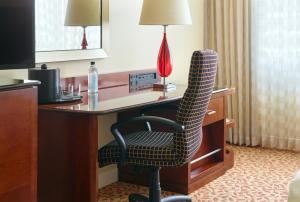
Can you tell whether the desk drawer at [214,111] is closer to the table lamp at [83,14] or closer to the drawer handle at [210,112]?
the drawer handle at [210,112]

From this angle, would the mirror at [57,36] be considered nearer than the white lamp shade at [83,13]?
Yes

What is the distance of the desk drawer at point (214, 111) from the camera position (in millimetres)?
3554

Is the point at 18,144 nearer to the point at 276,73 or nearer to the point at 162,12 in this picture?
the point at 162,12

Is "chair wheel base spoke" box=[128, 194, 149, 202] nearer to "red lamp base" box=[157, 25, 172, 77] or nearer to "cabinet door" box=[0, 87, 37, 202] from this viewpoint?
"cabinet door" box=[0, 87, 37, 202]

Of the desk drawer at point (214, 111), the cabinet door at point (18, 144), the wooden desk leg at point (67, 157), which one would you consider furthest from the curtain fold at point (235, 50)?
the cabinet door at point (18, 144)

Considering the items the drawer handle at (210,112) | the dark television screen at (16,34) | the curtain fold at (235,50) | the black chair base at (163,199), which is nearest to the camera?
the dark television screen at (16,34)

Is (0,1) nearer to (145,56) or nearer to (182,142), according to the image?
(182,142)

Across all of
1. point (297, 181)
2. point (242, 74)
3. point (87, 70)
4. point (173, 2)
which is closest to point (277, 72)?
point (242, 74)

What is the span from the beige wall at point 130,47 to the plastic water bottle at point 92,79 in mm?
211

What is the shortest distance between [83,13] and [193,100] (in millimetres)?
1203

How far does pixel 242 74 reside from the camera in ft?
15.8

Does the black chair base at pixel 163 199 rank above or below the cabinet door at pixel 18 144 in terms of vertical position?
below

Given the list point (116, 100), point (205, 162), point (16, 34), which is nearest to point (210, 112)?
point (205, 162)

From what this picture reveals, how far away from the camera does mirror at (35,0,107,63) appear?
3.08 meters
